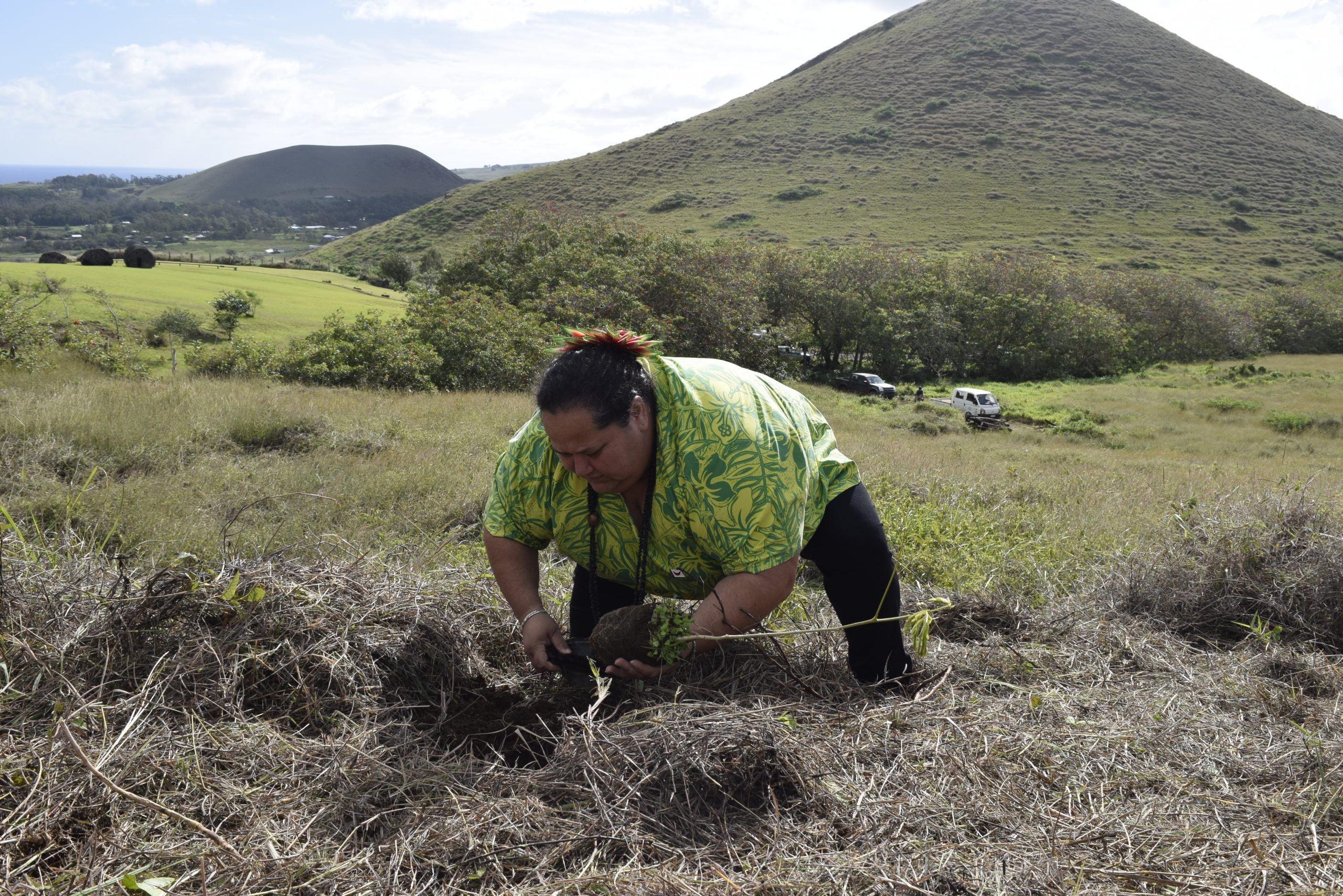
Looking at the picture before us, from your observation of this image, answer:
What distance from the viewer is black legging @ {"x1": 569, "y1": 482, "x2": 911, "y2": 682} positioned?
2496mm

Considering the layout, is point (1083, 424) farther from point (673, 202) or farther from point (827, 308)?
point (673, 202)

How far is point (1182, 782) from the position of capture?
2.00 meters

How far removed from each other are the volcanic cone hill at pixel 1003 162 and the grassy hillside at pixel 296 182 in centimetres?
11956

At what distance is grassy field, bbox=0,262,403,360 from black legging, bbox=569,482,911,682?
515 inches

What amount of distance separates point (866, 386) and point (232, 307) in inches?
731

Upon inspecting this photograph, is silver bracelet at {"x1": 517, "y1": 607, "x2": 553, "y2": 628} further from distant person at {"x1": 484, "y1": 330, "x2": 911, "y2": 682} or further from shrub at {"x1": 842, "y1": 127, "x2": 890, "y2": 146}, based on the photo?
shrub at {"x1": 842, "y1": 127, "x2": 890, "y2": 146}

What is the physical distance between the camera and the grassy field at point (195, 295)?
16141 millimetres

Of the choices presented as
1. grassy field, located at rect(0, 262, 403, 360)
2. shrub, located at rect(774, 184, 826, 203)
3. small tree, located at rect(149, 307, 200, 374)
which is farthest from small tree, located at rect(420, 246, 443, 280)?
small tree, located at rect(149, 307, 200, 374)

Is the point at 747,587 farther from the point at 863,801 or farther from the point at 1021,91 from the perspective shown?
the point at 1021,91

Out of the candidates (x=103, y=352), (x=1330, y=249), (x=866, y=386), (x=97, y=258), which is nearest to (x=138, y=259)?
(x=97, y=258)

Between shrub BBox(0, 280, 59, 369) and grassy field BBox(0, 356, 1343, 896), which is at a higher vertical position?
shrub BBox(0, 280, 59, 369)

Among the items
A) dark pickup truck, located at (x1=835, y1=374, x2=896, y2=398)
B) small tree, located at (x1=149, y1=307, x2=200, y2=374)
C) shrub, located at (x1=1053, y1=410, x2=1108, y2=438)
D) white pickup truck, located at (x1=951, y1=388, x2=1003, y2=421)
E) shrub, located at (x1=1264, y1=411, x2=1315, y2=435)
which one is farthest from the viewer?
dark pickup truck, located at (x1=835, y1=374, x2=896, y2=398)

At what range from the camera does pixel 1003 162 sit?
65938 mm

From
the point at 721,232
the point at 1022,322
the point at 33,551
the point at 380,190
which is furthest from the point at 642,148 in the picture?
the point at 380,190
